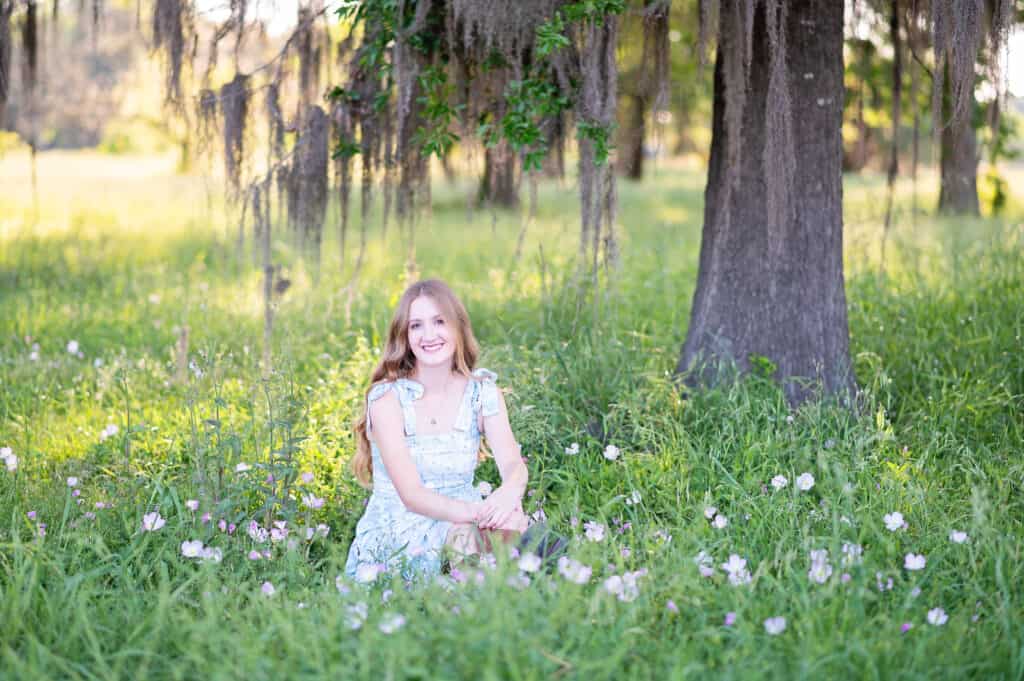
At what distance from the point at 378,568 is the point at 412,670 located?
0.71 m

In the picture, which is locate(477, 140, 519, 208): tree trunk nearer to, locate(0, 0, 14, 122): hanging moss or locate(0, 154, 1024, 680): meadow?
locate(0, 154, 1024, 680): meadow

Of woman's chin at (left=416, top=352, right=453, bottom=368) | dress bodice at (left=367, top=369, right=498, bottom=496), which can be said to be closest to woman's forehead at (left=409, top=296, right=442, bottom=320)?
woman's chin at (left=416, top=352, right=453, bottom=368)

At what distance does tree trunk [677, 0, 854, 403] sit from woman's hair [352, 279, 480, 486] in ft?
4.49

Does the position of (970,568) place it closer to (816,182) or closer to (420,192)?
(816,182)

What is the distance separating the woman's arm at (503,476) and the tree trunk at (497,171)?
1579 mm

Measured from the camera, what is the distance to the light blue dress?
10.8ft

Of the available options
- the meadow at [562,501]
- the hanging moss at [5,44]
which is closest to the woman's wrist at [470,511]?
the meadow at [562,501]

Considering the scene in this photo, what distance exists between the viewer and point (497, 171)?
4910 millimetres

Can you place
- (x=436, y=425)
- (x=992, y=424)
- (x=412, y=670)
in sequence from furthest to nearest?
1. (x=992, y=424)
2. (x=436, y=425)
3. (x=412, y=670)

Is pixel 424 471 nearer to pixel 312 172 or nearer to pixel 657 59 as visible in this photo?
pixel 312 172

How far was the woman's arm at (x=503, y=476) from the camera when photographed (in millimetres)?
3152

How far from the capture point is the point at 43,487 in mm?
3855

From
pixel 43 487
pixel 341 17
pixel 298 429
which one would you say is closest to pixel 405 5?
pixel 341 17

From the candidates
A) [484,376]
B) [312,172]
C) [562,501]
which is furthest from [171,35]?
[562,501]
